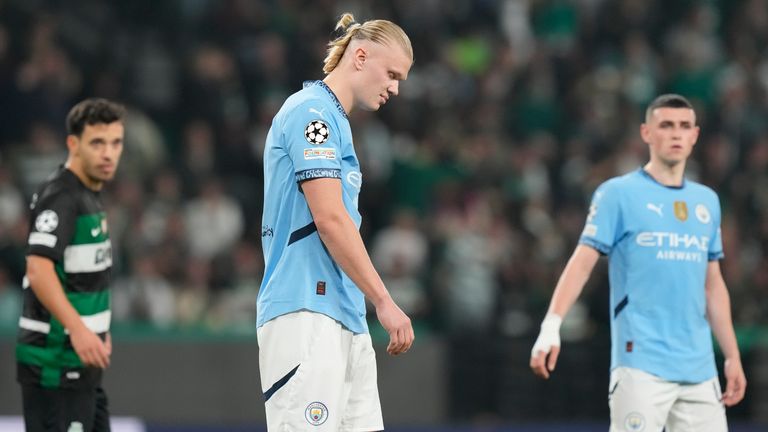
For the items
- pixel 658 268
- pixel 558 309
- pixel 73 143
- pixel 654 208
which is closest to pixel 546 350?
pixel 558 309

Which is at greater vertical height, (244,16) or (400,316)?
(244,16)

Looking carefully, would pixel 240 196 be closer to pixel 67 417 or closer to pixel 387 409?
pixel 387 409

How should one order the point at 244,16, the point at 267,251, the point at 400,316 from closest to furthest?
1. the point at 400,316
2. the point at 267,251
3. the point at 244,16

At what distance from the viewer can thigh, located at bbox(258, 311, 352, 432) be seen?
5465 millimetres

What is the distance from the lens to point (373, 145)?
47.6ft

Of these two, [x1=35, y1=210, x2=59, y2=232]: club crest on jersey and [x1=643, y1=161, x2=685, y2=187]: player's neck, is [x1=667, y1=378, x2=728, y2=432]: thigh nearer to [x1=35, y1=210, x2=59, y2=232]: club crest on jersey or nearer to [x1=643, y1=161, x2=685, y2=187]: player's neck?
[x1=643, y1=161, x2=685, y2=187]: player's neck

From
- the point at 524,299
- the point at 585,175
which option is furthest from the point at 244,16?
the point at 524,299

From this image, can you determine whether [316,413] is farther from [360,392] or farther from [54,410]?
[54,410]

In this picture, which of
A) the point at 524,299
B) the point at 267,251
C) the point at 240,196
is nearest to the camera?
the point at 267,251

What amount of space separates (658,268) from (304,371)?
7.91 feet

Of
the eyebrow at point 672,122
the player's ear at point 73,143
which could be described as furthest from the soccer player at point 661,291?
the player's ear at point 73,143

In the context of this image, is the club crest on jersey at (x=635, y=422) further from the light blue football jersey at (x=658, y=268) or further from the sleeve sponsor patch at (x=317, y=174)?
the sleeve sponsor patch at (x=317, y=174)

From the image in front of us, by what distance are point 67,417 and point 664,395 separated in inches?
118

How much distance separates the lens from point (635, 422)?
6945mm
